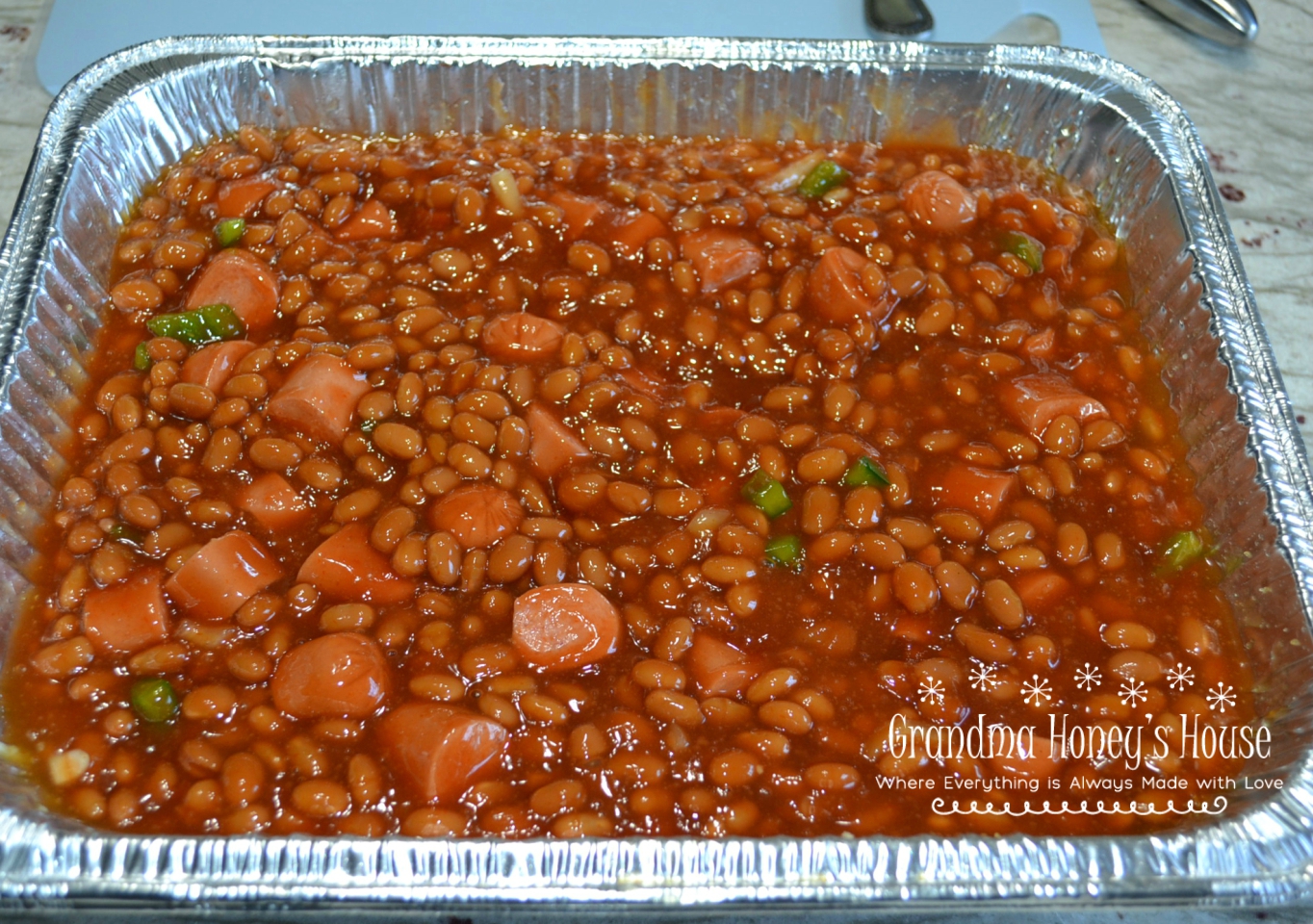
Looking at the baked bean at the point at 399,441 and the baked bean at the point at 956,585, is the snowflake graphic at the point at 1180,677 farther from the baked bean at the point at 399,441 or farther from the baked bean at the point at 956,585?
the baked bean at the point at 399,441

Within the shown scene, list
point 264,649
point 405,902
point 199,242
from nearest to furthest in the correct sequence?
1. point 405,902
2. point 264,649
3. point 199,242

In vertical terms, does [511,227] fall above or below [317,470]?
above

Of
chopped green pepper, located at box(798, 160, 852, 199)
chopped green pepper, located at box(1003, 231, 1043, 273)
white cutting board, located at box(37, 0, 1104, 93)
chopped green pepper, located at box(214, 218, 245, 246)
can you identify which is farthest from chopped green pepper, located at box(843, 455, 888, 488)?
white cutting board, located at box(37, 0, 1104, 93)

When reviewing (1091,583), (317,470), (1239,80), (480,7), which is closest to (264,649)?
(317,470)

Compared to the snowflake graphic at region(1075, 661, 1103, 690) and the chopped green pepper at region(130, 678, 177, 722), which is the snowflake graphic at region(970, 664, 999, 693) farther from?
the chopped green pepper at region(130, 678, 177, 722)

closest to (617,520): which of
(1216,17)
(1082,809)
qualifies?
(1082,809)

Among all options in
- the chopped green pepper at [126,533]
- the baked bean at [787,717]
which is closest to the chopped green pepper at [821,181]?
the baked bean at [787,717]

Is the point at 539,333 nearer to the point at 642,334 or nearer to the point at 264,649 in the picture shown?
the point at 642,334
